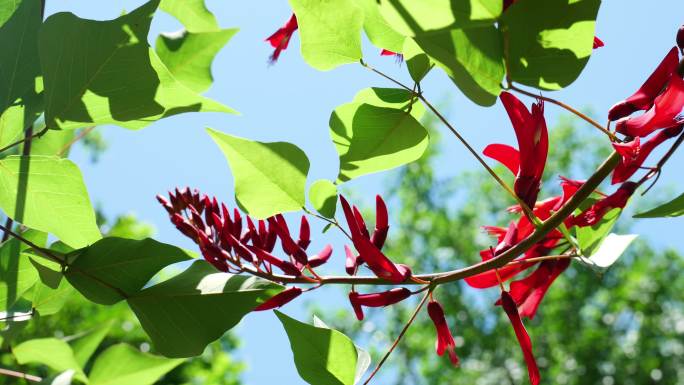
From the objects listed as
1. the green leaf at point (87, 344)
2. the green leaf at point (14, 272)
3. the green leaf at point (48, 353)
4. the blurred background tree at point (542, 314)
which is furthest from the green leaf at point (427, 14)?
the blurred background tree at point (542, 314)

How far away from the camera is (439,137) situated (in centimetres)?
1080

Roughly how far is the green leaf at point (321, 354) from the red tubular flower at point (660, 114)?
Result: 0.25 metres

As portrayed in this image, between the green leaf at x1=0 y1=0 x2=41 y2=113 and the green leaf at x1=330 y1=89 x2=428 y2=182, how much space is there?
0.76 feet

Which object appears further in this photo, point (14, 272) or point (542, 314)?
point (542, 314)

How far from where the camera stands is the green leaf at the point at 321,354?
0.53 metres

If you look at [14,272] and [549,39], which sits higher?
[549,39]

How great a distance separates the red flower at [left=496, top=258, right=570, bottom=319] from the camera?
24.9 inches

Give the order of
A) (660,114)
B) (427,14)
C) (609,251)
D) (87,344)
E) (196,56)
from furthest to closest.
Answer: (87,344)
(196,56)
(609,251)
(660,114)
(427,14)

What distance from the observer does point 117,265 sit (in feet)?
1.71

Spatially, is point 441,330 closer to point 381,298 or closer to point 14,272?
point 381,298

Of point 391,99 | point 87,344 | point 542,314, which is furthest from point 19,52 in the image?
point 542,314

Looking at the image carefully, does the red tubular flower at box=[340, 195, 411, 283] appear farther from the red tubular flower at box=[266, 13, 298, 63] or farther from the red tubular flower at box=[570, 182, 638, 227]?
the red tubular flower at box=[266, 13, 298, 63]

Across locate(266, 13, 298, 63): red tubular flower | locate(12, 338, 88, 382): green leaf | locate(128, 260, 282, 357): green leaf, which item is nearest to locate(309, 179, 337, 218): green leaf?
locate(128, 260, 282, 357): green leaf

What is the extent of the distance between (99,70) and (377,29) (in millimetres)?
198
